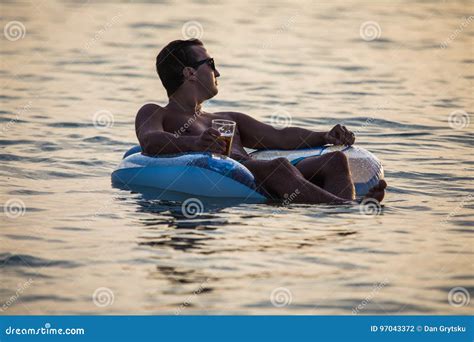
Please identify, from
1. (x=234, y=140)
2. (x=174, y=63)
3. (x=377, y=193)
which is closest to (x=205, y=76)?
(x=174, y=63)

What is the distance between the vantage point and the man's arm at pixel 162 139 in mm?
8711

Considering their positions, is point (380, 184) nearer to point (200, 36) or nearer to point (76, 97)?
point (76, 97)

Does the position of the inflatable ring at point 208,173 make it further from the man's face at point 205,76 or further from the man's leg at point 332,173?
the man's face at point 205,76

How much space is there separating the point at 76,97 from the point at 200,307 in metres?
7.63

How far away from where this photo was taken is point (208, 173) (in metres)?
8.71

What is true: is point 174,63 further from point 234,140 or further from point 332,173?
point 332,173

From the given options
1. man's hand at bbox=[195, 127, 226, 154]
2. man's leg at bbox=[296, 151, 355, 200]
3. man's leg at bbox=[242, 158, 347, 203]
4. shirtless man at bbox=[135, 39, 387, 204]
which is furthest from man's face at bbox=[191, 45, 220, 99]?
man's leg at bbox=[296, 151, 355, 200]

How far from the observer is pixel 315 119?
43.1 feet

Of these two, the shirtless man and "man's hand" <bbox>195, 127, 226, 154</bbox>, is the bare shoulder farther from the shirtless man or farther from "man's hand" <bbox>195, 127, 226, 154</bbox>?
"man's hand" <bbox>195, 127, 226, 154</bbox>

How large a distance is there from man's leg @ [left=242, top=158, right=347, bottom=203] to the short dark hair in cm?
105

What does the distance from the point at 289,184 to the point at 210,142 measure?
674 mm

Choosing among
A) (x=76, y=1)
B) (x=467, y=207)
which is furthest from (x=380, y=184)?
(x=76, y=1)

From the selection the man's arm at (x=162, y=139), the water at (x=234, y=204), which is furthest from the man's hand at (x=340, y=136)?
the man's arm at (x=162, y=139)
